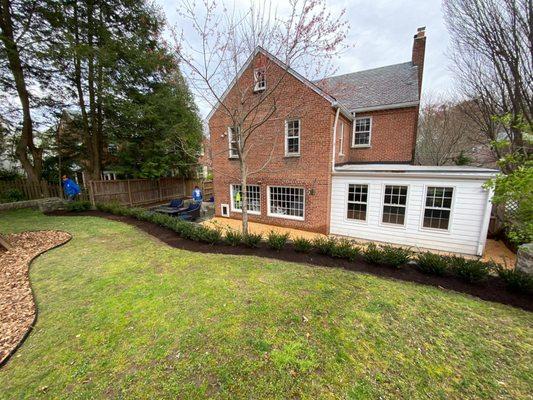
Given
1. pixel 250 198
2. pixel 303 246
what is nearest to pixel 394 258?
pixel 303 246

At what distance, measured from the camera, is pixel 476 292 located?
4.53 metres

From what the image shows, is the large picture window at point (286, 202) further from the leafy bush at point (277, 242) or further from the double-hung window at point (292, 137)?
the leafy bush at point (277, 242)

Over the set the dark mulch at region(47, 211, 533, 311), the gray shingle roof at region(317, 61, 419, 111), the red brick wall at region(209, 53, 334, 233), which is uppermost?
the gray shingle roof at region(317, 61, 419, 111)

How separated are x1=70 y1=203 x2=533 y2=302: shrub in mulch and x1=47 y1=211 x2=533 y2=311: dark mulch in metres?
0.11

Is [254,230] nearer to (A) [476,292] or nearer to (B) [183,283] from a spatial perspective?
(B) [183,283]

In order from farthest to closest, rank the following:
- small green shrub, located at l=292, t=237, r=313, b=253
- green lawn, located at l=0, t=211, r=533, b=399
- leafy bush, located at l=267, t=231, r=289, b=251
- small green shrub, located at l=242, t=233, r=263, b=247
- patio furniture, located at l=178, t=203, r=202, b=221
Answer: patio furniture, located at l=178, t=203, r=202, b=221, small green shrub, located at l=242, t=233, r=263, b=247, leafy bush, located at l=267, t=231, r=289, b=251, small green shrub, located at l=292, t=237, r=313, b=253, green lawn, located at l=0, t=211, r=533, b=399

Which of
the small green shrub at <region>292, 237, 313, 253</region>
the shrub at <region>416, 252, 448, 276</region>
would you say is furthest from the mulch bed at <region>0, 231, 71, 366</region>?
the shrub at <region>416, 252, 448, 276</region>

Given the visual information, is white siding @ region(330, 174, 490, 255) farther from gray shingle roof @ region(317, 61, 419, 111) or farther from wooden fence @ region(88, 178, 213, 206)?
wooden fence @ region(88, 178, 213, 206)

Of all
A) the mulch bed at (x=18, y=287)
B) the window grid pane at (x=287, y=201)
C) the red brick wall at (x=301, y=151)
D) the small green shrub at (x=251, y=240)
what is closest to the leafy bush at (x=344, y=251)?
the small green shrub at (x=251, y=240)

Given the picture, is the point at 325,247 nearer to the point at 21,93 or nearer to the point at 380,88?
the point at 380,88

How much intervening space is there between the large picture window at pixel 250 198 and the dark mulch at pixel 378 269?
4.48 meters

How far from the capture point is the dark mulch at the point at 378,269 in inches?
173

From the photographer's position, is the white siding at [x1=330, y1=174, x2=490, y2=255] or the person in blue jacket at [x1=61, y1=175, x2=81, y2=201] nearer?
the white siding at [x1=330, y1=174, x2=490, y2=255]

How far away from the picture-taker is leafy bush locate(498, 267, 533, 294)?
14.3 ft
